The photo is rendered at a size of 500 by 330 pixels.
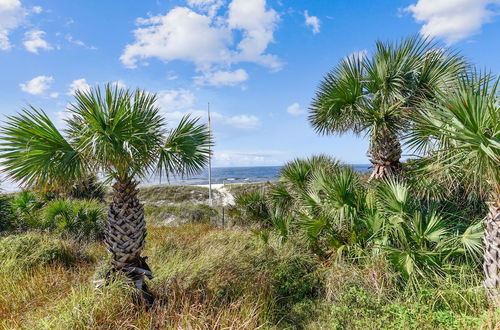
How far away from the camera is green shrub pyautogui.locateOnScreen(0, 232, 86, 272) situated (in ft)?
20.3

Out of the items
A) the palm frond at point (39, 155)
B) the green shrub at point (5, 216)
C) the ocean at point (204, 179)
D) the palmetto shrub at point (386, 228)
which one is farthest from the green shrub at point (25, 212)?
the palmetto shrub at point (386, 228)

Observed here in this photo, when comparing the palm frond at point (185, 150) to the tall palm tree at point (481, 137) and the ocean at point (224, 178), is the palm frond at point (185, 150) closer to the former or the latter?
the ocean at point (224, 178)

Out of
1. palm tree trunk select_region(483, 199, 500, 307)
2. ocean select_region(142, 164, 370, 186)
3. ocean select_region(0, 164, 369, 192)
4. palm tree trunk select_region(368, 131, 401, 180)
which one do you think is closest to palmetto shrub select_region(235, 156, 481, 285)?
palm tree trunk select_region(483, 199, 500, 307)

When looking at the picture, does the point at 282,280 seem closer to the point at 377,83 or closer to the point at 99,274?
the point at 99,274

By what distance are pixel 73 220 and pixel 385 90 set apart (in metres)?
10.9

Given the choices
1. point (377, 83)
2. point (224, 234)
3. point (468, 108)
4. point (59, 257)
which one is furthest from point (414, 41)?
point (59, 257)

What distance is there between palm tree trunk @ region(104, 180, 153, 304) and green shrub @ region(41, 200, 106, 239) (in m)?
6.30

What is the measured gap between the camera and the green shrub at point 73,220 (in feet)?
31.3

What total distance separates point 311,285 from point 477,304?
2.67m

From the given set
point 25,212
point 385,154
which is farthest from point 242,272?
point 25,212

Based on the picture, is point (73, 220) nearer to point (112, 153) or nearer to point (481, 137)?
point (112, 153)

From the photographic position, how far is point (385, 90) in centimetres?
636

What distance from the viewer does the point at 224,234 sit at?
9117 mm

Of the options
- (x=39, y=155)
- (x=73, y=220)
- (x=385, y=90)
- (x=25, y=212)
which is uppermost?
(x=385, y=90)
